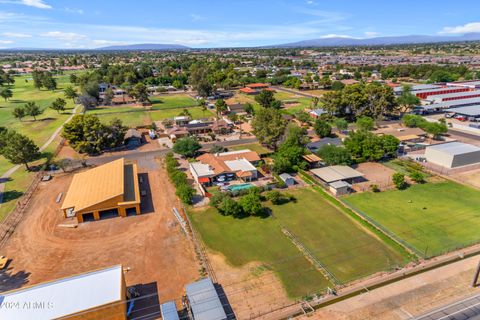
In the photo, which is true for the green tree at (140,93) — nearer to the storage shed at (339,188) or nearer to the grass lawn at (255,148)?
the grass lawn at (255,148)

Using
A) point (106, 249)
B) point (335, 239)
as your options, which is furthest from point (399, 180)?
point (106, 249)

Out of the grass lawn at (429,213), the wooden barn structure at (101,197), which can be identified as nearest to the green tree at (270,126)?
the grass lawn at (429,213)

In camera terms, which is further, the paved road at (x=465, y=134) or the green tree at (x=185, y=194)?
the paved road at (x=465, y=134)

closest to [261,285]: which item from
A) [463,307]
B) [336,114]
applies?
[463,307]

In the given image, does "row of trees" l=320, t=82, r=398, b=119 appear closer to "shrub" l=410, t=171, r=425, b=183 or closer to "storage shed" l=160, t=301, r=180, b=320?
"shrub" l=410, t=171, r=425, b=183

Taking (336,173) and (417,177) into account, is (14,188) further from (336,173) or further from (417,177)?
(417,177)

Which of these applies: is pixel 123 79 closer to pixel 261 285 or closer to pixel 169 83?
pixel 169 83
